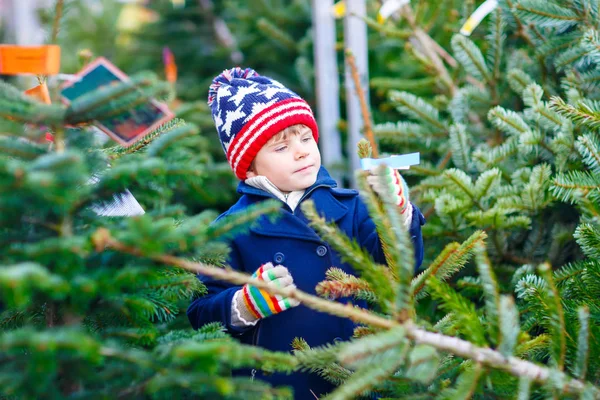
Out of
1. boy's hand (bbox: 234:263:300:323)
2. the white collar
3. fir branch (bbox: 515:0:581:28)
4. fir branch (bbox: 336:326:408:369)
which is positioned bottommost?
boy's hand (bbox: 234:263:300:323)

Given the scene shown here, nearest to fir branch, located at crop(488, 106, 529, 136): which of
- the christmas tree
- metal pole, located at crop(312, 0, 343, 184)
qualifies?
the christmas tree

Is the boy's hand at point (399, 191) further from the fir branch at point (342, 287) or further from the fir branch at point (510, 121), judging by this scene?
the fir branch at point (510, 121)

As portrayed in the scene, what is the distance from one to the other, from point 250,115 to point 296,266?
1.52 ft

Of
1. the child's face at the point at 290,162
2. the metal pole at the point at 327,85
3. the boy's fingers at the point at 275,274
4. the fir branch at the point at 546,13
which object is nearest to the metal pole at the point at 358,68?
the metal pole at the point at 327,85

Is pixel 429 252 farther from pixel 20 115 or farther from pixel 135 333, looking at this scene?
pixel 20 115

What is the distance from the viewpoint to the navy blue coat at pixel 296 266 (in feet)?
5.46

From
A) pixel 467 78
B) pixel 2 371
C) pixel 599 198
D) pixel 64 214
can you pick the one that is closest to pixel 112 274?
pixel 64 214

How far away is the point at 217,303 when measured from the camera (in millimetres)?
1636

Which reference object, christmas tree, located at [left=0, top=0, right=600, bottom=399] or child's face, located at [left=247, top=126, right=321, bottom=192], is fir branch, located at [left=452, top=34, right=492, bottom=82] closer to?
christmas tree, located at [left=0, top=0, right=600, bottom=399]

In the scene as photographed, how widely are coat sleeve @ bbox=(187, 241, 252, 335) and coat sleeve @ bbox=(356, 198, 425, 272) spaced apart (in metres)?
0.36

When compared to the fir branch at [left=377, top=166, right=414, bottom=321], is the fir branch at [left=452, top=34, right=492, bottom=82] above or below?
above

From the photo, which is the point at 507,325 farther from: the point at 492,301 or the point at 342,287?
the point at 342,287

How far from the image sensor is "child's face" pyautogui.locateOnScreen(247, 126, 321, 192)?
176 centimetres

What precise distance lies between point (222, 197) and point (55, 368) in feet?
7.63
